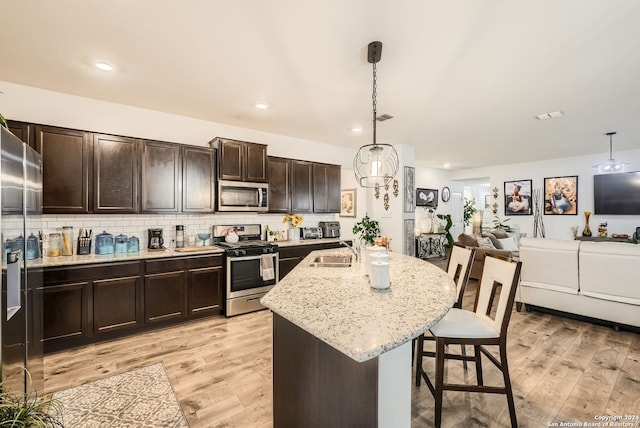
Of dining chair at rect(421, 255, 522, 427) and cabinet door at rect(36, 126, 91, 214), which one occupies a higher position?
cabinet door at rect(36, 126, 91, 214)

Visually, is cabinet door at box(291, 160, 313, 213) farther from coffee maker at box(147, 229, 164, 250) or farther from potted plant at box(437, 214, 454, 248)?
potted plant at box(437, 214, 454, 248)

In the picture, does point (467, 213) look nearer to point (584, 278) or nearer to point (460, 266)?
point (584, 278)

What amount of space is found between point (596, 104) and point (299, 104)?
372cm

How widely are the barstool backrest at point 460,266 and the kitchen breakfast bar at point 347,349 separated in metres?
0.55

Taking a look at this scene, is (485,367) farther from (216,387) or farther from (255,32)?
(255,32)

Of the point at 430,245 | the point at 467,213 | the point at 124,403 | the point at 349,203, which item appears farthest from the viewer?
the point at 467,213

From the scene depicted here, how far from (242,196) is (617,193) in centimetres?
800

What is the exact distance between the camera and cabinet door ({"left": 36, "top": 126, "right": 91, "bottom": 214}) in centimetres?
291

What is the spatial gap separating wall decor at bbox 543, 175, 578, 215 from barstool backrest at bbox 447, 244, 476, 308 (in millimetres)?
6476

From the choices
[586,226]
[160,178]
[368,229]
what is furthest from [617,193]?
[160,178]

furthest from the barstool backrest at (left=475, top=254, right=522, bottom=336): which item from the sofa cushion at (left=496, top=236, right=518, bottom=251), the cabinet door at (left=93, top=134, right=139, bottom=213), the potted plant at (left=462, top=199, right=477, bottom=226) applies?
the potted plant at (left=462, top=199, right=477, bottom=226)

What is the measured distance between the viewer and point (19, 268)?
64.7 inches

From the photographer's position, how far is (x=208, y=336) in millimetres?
3211

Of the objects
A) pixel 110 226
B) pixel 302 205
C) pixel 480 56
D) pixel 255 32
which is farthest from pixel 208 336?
pixel 480 56
